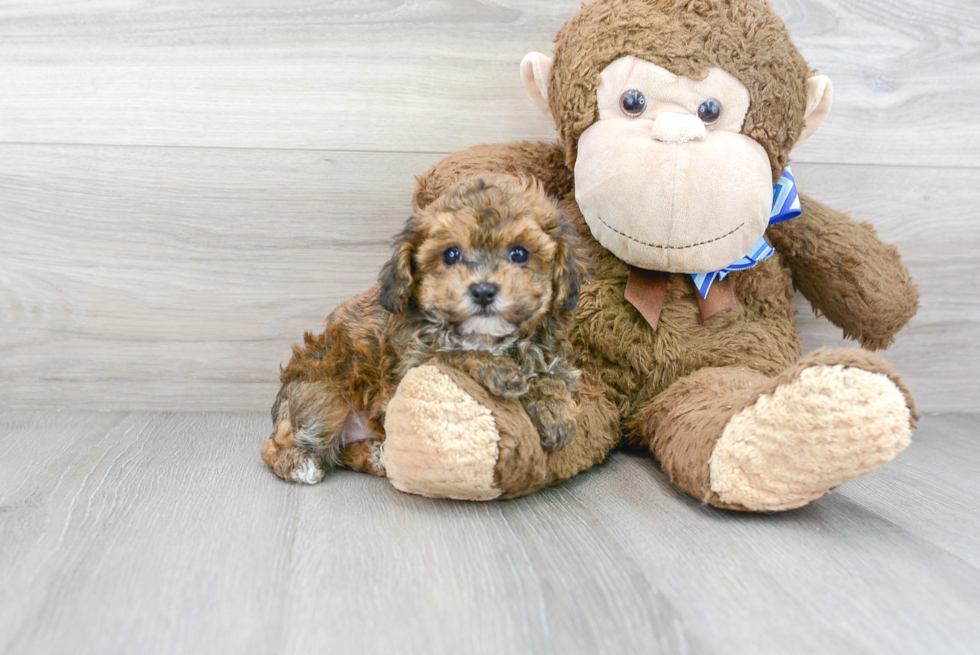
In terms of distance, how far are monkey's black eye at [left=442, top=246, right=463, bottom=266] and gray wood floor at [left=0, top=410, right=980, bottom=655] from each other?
0.48 metres

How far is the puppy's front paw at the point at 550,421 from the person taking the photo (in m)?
1.45

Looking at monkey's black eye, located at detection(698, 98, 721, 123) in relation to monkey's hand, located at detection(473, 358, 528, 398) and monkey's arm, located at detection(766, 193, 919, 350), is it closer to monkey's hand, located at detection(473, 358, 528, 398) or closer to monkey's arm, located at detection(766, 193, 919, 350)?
monkey's arm, located at detection(766, 193, 919, 350)

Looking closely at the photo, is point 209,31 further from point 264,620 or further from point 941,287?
point 941,287

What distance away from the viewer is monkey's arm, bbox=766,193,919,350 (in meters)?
1.85

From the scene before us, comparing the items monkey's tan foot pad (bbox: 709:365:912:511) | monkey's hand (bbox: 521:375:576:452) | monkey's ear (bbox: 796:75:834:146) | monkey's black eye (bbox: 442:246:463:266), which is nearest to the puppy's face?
monkey's black eye (bbox: 442:246:463:266)

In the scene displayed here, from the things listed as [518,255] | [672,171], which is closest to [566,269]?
[518,255]

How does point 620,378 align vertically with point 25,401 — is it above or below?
above

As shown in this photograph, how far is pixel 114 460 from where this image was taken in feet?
5.69

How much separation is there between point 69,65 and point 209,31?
38cm

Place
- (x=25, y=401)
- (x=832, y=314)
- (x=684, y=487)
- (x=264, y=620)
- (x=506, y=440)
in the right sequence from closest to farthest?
(x=264, y=620) < (x=506, y=440) < (x=684, y=487) < (x=832, y=314) < (x=25, y=401)

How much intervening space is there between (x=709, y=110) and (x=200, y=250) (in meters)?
1.38

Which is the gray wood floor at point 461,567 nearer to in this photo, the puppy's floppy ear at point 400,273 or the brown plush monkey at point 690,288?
the brown plush monkey at point 690,288

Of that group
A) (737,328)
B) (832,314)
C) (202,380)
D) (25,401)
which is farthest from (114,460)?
(832,314)

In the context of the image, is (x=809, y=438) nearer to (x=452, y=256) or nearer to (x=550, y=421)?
(x=550, y=421)
